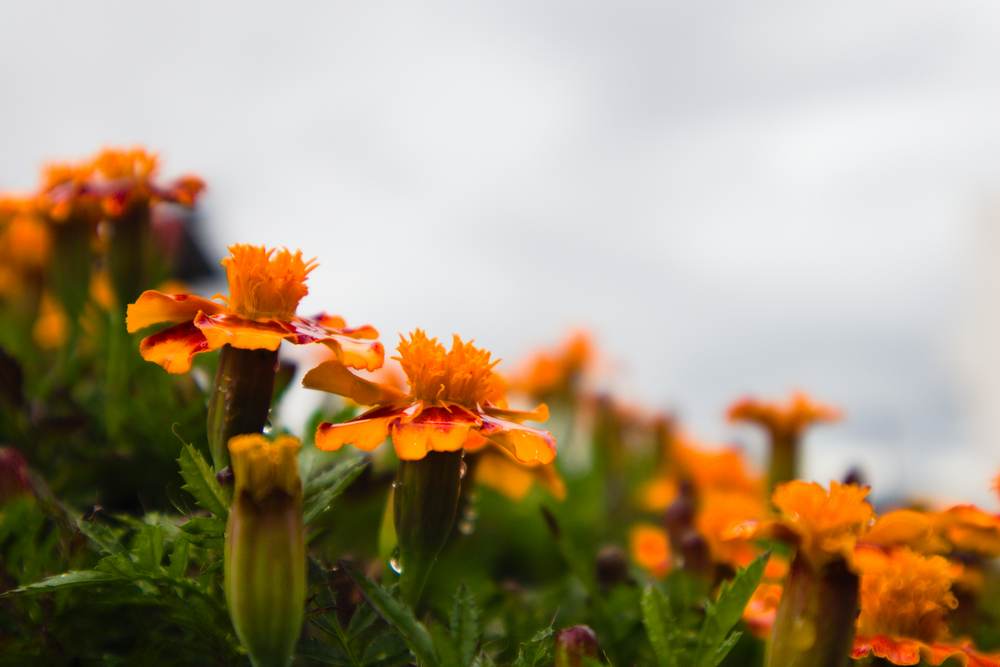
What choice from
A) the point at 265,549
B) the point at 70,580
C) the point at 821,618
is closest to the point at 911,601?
the point at 821,618

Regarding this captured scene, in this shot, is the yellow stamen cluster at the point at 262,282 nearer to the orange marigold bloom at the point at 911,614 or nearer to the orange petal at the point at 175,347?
the orange petal at the point at 175,347

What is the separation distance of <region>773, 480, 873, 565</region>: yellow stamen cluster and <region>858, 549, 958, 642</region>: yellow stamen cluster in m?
0.09

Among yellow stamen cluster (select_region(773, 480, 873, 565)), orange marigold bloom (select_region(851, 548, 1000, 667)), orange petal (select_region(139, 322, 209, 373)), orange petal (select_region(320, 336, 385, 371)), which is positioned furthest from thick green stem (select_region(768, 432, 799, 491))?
orange petal (select_region(139, 322, 209, 373))

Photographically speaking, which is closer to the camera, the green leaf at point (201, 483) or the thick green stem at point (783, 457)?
the green leaf at point (201, 483)

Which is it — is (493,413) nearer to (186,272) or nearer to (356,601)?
(356,601)

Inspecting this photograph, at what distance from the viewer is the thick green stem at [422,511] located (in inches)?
31.5

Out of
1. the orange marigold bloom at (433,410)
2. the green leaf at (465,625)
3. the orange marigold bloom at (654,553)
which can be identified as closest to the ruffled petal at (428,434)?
the orange marigold bloom at (433,410)

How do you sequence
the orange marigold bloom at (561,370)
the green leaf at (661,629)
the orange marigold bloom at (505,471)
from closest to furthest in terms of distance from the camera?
the green leaf at (661,629) < the orange marigold bloom at (505,471) < the orange marigold bloom at (561,370)

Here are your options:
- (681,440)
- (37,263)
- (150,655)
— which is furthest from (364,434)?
(681,440)

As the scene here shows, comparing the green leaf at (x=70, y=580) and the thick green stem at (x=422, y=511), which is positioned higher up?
the thick green stem at (x=422, y=511)

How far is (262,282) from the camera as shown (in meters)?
0.83

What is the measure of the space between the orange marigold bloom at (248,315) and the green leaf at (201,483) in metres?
0.08

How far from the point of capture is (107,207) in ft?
4.08

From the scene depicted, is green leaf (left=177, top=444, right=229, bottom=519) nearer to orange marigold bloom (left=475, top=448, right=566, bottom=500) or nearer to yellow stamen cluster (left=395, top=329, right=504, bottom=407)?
yellow stamen cluster (left=395, top=329, right=504, bottom=407)
